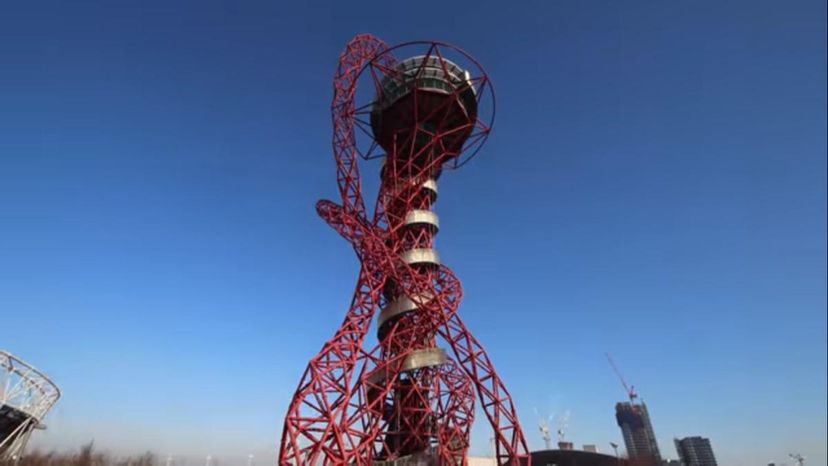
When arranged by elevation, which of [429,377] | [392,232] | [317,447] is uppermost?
[392,232]

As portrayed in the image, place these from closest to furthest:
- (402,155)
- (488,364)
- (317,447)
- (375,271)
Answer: (317,447) → (488,364) → (375,271) → (402,155)

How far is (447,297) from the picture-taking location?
42781 mm

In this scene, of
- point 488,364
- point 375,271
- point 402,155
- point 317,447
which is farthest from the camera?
point 402,155

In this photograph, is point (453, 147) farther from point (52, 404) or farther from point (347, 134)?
point (52, 404)

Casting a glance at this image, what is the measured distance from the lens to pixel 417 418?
135ft

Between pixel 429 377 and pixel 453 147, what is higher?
pixel 453 147

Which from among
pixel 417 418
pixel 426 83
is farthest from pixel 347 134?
pixel 417 418

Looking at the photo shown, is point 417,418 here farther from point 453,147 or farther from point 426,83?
point 426,83

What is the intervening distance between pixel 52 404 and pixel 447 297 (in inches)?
1803

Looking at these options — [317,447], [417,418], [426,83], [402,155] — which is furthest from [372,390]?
[426,83]

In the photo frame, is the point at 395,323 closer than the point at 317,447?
No

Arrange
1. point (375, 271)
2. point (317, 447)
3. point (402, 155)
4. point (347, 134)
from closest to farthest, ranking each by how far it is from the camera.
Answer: point (317, 447) < point (375, 271) < point (347, 134) < point (402, 155)

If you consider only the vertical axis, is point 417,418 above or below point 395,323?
below

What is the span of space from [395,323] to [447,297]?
5.90m
